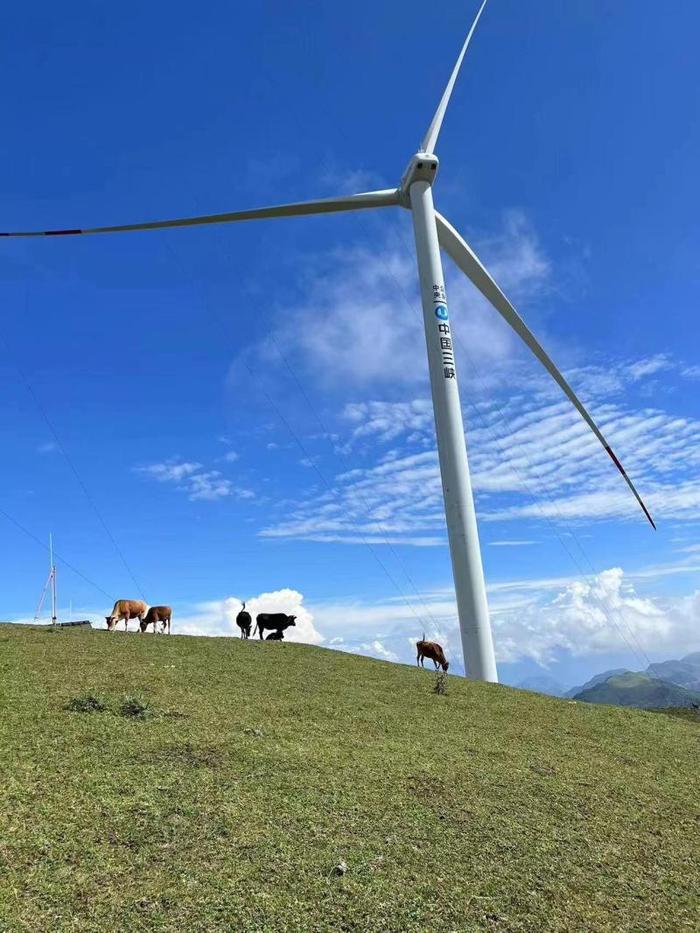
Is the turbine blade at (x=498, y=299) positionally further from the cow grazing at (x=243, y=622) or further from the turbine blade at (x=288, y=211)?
the cow grazing at (x=243, y=622)

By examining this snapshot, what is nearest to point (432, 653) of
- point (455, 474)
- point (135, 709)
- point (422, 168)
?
point (455, 474)

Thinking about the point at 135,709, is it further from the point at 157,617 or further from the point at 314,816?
the point at 157,617

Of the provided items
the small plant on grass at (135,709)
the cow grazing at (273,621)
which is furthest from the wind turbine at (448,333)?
the small plant on grass at (135,709)

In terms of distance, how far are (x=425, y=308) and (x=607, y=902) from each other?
32.3m

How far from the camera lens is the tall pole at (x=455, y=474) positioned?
31312mm

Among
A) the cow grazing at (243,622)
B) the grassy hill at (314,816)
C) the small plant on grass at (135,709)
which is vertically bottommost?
the grassy hill at (314,816)

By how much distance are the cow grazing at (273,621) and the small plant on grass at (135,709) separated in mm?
21112

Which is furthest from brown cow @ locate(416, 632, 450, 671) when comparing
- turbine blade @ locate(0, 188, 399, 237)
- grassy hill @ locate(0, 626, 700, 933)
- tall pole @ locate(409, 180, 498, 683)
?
turbine blade @ locate(0, 188, 399, 237)

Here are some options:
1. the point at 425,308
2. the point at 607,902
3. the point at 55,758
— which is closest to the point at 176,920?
the point at 55,758

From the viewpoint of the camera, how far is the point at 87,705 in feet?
49.0

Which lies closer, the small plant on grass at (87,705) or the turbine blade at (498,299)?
the small plant on grass at (87,705)

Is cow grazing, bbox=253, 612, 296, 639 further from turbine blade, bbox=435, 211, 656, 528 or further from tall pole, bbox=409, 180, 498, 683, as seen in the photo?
turbine blade, bbox=435, 211, 656, 528

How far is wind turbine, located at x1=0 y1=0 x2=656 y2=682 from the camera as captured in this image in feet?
104

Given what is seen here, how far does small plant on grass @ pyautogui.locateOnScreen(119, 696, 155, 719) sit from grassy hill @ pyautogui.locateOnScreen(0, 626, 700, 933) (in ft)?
0.24
